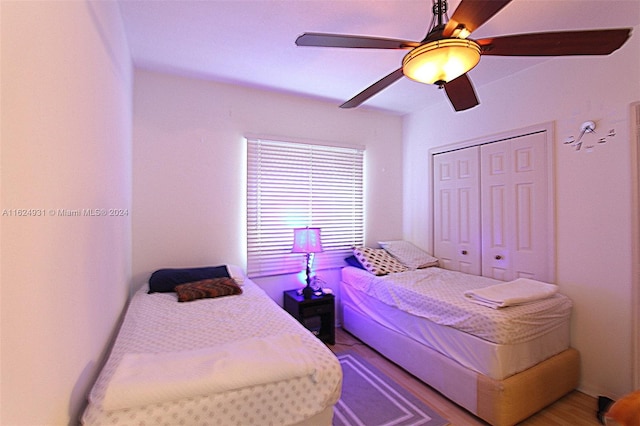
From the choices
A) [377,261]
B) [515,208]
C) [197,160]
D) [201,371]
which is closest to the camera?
[201,371]

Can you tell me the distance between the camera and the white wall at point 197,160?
8.68ft

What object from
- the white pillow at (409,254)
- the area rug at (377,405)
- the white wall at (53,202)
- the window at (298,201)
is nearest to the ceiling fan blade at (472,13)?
the white wall at (53,202)

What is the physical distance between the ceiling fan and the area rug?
6.82 feet

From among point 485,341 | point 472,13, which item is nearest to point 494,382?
point 485,341

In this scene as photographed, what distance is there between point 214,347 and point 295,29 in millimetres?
2050

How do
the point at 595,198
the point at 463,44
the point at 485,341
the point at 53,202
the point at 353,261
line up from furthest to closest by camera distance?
the point at 353,261, the point at 595,198, the point at 485,341, the point at 463,44, the point at 53,202

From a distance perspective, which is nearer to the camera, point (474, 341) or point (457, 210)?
point (474, 341)

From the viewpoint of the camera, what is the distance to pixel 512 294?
210 centimetres

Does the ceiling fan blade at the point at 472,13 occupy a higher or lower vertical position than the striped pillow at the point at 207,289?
higher

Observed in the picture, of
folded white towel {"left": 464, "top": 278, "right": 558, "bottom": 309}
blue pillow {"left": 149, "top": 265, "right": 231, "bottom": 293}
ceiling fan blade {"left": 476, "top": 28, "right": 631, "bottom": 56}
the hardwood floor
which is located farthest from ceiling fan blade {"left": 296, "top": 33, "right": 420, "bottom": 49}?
the hardwood floor

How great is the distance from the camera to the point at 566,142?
2391mm

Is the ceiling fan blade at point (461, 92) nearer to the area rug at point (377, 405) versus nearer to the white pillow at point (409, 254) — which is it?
the white pillow at point (409, 254)

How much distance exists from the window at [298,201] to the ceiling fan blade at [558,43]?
214 centimetres

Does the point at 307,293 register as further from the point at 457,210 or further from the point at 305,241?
the point at 457,210
